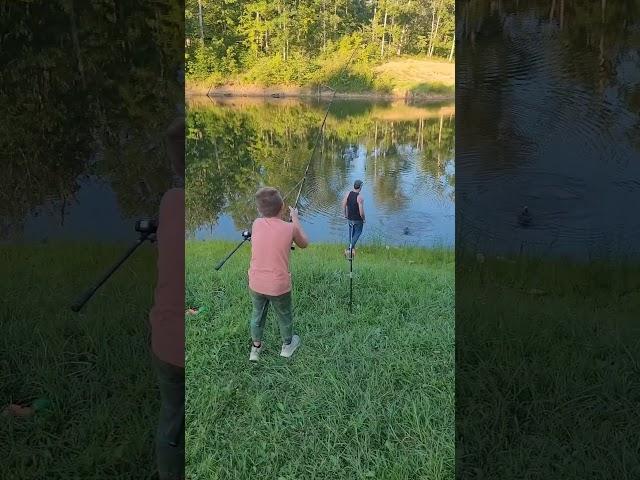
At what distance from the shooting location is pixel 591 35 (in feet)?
7.41

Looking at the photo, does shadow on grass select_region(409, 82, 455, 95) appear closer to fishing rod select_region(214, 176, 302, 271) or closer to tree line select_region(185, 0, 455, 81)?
tree line select_region(185, 0, 455, 81)

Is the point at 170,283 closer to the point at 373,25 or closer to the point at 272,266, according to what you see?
the point at 272,266

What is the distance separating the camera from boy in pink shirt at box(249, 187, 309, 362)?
73.9 inches

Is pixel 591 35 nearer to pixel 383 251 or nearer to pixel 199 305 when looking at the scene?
pixel 383 251

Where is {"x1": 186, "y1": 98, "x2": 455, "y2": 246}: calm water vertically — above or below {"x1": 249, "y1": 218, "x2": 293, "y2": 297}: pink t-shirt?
above

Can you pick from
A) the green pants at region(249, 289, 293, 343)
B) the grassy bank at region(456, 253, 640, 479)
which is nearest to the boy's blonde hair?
the green pants at region(249, 289, 293, 343)

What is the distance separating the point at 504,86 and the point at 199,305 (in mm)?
1488

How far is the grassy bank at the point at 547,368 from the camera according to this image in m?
2.11

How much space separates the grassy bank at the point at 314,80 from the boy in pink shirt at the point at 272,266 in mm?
380

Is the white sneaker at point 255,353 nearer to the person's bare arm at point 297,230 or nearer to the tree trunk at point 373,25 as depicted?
the person's bare arm at point 297,230

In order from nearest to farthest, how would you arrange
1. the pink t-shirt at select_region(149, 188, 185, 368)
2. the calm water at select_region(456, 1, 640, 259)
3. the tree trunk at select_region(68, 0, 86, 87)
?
the pink t-shirt at select_region(149, 188, 185, 368) < the tree trunk at select_region(68, 0, 86, 87) < the calm water at select_region(456, 1, 640, 259)

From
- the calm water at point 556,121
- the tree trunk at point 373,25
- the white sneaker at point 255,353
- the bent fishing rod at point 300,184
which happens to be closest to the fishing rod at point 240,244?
the bent fishing rod at point 300,184

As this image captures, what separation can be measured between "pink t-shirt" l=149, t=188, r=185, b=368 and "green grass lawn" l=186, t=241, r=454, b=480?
0.24 ft

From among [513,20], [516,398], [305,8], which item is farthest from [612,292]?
[305,8]
